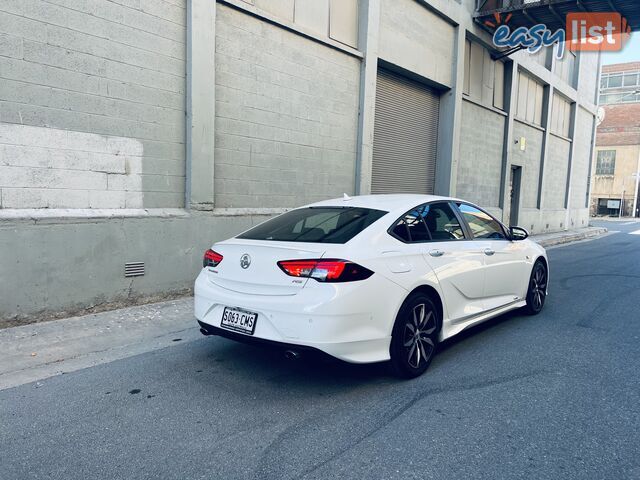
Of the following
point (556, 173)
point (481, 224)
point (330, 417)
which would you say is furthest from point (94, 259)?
point (556, 173)

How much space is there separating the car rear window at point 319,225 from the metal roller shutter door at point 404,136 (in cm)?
703

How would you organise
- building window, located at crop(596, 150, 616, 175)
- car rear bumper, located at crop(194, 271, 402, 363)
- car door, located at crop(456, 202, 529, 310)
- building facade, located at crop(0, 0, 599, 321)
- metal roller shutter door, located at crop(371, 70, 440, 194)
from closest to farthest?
car rear bumper, located at crop(194, 271, 402, 363)
car door, located at crop(456, 202, 529, 310)
building facade, located at crop(0, 0, 599, 321)
metal roller shutter door, located at crop(371, 70, 440, 194)
building window, located at crop(596, 150, 616, 175)

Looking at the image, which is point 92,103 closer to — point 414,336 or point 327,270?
point 327,270

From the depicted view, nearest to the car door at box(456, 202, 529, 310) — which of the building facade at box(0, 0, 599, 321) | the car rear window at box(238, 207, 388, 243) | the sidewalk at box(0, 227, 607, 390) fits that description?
the car rear window at box(238, 207, 388, 243)

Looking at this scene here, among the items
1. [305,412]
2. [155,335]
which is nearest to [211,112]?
[155,335]

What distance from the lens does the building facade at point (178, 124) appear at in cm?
552

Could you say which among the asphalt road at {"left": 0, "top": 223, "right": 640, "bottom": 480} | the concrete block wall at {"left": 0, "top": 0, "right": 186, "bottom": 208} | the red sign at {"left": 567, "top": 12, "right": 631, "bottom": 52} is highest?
the red sign at {"left": 567, "top": 12, "right": 631, "bottom": 52}

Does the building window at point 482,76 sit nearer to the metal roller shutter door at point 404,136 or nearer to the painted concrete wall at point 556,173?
the metal roller shutter door at point 404,136

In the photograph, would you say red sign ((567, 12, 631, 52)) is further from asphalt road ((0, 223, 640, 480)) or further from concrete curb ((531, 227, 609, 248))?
asphalt road ((0, 223, 640, 480))

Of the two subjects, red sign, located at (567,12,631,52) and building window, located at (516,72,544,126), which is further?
building window, located at (516,72,544,126)

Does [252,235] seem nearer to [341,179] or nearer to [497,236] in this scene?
[497,236]

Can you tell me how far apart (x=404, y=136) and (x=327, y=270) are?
381 inches

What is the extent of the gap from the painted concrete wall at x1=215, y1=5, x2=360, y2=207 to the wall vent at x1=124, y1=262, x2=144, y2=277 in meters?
1.65

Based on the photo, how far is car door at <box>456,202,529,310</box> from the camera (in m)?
5.23
